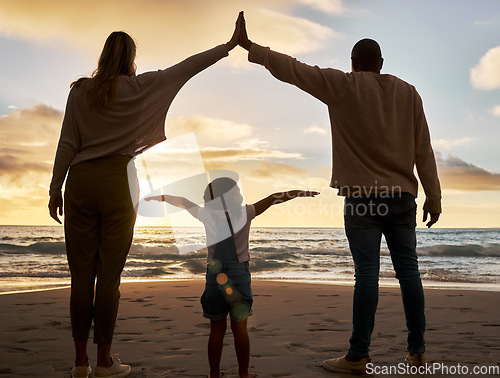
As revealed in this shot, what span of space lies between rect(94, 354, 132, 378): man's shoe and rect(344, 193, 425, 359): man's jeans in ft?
4.08

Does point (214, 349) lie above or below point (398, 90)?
below

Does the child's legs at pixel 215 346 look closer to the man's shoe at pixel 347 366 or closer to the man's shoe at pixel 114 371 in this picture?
the man's shoe at pixel 114 371

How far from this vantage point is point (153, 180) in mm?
2854

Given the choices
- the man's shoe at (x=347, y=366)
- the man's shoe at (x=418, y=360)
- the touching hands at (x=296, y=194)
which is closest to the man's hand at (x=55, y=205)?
the touching hands at (x=296, y=194)

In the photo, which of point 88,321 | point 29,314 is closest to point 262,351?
point 88,321

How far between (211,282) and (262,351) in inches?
37.2

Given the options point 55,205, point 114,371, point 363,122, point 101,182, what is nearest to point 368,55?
point 363,122

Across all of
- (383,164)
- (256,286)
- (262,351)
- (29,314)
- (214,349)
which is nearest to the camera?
(214,349)

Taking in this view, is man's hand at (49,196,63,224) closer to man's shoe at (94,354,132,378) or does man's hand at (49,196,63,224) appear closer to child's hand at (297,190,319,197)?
man's shoe at (94,354,132,378)

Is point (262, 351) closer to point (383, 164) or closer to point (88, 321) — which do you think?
point (88, 321)

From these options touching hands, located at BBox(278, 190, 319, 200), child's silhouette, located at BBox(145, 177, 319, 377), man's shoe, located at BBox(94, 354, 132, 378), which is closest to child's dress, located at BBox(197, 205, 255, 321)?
child's silhouette, located at BBox(145, 177, 319, 377)

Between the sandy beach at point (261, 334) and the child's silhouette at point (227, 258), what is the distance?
12.6 inches

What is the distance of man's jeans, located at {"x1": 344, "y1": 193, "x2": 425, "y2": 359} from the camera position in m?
2.47

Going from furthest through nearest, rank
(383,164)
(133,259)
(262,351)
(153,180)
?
(133,259) → (262,351) → (153,180) → (383,164)
